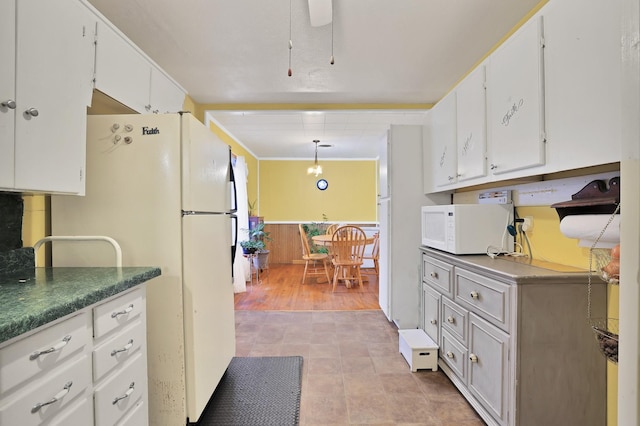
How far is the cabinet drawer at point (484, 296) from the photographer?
1.47 meters

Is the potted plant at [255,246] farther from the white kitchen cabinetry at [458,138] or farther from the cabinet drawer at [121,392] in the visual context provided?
Answer: the cabinet drawer at [121,392]

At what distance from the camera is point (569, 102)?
4.16 feet

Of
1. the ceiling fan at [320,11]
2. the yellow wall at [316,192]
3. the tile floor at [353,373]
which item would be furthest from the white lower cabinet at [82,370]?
the yellow wall at [316,192]

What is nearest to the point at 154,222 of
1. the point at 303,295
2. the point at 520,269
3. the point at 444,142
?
the point at 520,269

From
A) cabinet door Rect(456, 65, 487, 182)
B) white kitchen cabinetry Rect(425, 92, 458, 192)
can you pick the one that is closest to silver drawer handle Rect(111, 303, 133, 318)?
cabinet door Rect(456, 65, 487, 182)

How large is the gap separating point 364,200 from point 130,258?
5.76 metres

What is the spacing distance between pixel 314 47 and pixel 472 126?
1.20m

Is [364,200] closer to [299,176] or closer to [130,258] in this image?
[299,176]

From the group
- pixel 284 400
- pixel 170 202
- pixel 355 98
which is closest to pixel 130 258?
pixel 170 202

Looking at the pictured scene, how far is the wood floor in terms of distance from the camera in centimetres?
369

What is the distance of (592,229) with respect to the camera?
127 cm

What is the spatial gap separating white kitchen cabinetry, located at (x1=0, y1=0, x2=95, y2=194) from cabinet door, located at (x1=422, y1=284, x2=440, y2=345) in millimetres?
2246

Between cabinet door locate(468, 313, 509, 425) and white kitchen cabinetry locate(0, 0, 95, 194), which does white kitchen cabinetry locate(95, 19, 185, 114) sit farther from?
cabinet door locate(468, 313, 509, 425)

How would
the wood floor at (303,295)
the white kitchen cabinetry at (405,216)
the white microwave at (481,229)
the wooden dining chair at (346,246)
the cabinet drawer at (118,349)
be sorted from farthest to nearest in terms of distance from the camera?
the wooden dining chair at (346,246)
the wood floor at (303,295)
the white kitchen cabinetry at (405,216)
the white microwave at (481,229)
the cabinet drawer at (118,349)
